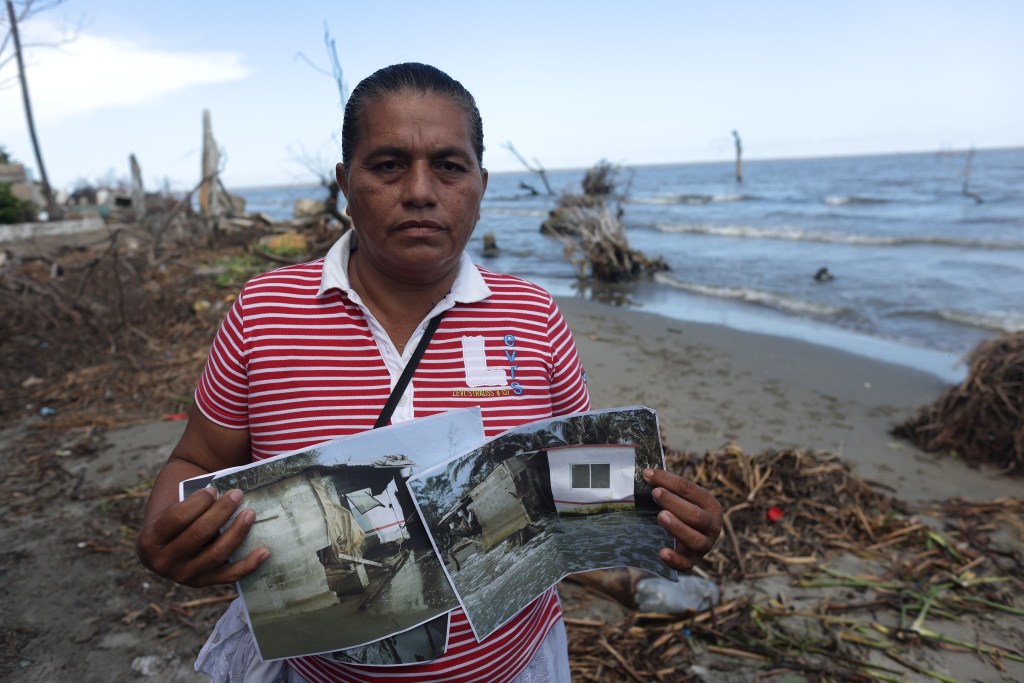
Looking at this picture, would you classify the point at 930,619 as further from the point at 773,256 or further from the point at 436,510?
the point at 773,256

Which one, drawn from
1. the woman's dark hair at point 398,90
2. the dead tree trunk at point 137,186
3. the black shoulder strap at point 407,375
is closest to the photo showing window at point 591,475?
the black shoulder strap at point 407,375

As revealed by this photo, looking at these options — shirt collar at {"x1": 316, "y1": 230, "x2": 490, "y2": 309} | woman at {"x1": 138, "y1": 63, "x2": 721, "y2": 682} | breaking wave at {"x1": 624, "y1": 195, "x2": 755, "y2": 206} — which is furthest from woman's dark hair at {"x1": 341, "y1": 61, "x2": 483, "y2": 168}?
breaking wave at {"x1": 624, "y1": 195, "x2": 755, "y2": 206}

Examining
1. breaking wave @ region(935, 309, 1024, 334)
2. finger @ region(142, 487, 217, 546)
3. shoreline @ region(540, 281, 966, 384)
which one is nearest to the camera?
finger @ region(142, 487, 217, 546)

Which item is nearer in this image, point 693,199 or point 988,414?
point 988,414

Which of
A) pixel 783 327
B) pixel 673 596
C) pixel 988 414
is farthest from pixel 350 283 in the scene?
pixel 783 327

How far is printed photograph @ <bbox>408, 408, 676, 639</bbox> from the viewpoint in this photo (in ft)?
4.14

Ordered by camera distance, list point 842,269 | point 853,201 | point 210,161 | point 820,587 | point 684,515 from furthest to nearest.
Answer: point 853,201 < point 210,161 < point 842,269 < point 820,587 < point 684,515

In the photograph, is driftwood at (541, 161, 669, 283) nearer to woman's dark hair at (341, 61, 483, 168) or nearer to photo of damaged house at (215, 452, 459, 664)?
woman's dark hair at (341, 61, 483, 168)

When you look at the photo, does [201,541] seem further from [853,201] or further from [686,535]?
[853,201]

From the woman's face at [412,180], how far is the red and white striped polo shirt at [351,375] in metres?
0.14

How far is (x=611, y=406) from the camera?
5.93 metres

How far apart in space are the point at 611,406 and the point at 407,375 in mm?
4680

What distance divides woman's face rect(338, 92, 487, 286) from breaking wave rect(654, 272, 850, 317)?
10.7 meters

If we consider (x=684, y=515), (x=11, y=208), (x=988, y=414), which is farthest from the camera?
(x=11, y=208)
